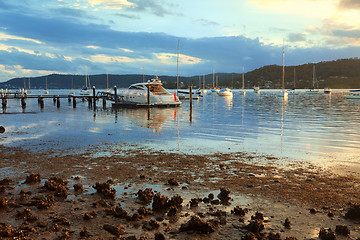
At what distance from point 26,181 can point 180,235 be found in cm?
538

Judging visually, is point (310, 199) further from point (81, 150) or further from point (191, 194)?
point (81, 150)

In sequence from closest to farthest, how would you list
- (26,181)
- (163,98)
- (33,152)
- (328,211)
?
(328,211) < (26,181) < (33,152) < (163,98)

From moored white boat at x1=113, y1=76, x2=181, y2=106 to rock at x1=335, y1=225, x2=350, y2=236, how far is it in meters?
40.4

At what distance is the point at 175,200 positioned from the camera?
21.0 feet

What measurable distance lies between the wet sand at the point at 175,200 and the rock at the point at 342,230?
5cm

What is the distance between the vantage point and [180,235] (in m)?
5.19

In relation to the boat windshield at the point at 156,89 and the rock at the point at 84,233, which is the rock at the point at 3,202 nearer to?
the rock at the point at 84,233

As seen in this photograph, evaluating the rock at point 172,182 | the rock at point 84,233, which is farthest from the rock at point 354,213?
the rock at point 84,233

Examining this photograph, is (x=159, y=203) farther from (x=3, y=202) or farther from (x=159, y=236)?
(x=3, y=202)

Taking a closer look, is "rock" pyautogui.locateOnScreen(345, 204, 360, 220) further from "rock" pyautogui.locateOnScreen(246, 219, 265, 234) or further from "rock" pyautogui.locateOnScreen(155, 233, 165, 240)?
"rock" pyautogui.locateOnScreen(155, 233, 165, 240)

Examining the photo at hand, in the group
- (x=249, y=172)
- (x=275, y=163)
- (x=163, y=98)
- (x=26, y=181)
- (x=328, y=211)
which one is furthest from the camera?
(x=163, y=98)

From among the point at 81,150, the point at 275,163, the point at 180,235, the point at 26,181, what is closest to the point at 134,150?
the point at 81,150

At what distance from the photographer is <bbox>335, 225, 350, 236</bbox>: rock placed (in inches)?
202

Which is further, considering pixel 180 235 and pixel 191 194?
pixel 191 194
